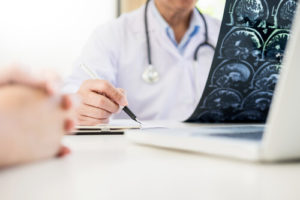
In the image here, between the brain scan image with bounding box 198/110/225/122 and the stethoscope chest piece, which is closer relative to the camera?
the brain scan image with bounding box 198/110/225/122

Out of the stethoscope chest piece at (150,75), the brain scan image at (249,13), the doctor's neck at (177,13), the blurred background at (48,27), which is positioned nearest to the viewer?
the brain scan image at (249,13)

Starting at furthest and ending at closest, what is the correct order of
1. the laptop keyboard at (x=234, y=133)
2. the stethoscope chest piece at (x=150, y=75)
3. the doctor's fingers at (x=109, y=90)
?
the stethoscope chest piece at (x=150, y=75) < the doctor's fingers at (x=109, y=90) < the laptop keyboard at (x=234, y=133)

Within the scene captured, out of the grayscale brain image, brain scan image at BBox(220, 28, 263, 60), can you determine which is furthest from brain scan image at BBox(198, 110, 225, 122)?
brain scan image at BBox(220, 28, 263, 60)

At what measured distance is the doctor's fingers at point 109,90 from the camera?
72 cm

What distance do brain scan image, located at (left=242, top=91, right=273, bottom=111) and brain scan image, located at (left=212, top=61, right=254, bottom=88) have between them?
4cm

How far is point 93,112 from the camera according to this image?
32.1 inches

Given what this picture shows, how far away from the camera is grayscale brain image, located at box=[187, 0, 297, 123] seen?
63 centimetres

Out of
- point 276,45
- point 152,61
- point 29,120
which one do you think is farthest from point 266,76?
point 152,61

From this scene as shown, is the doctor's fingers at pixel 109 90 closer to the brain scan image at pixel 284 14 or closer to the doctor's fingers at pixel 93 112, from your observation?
the doctor's fingers at pixel 93 112

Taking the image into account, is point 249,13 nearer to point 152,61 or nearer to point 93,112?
point 93,112

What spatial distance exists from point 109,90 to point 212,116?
207 millimetres

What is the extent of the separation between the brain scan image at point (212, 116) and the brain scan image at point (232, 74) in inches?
3.4

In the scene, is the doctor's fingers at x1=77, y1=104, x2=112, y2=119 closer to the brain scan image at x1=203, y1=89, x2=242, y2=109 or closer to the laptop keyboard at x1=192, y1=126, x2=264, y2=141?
the brain scan image at x1=203, y1=89, x2=242, y2=109

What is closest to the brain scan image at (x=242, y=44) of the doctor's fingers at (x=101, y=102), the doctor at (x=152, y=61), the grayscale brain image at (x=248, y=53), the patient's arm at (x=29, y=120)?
the grayscale brain image at (x=248, y=53)
